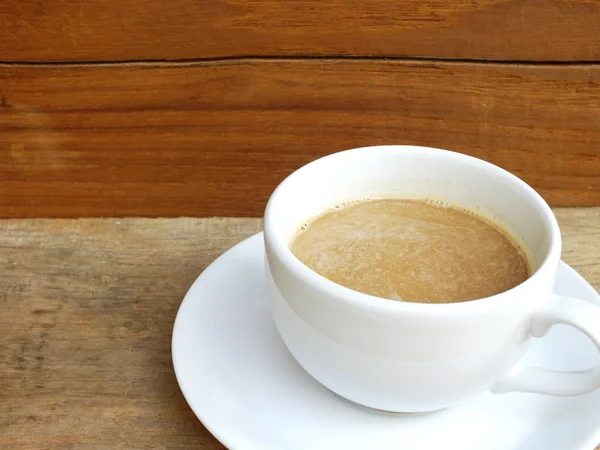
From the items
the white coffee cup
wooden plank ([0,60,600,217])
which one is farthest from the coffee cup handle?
wooden plank ([0,60,600,217])

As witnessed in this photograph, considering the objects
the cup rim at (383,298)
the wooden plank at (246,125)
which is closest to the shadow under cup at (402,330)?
the cup rim at (383,298)

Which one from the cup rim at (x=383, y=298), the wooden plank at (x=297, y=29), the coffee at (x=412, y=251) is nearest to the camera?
the cup rim at (x=383, y=298)

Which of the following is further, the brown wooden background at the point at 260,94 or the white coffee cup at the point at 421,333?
the brown wooden background at the point at 260,94

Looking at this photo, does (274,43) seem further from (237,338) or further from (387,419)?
(387,419)

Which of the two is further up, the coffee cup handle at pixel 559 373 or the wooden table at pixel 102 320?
the coffee cup handle at pixel 559 373

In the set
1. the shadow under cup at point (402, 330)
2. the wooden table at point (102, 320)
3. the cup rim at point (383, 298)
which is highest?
the cup rim at point (383, 298)

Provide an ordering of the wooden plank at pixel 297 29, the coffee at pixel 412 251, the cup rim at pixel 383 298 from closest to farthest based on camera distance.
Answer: the cup rim at pixel 383 298
the coffee at pixel 412 251
the wooden plank at pixel 297 29

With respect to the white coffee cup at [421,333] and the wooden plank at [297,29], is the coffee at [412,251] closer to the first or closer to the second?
the white coffee cup at [421,333]

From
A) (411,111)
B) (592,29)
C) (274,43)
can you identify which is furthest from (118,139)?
(592,29)
